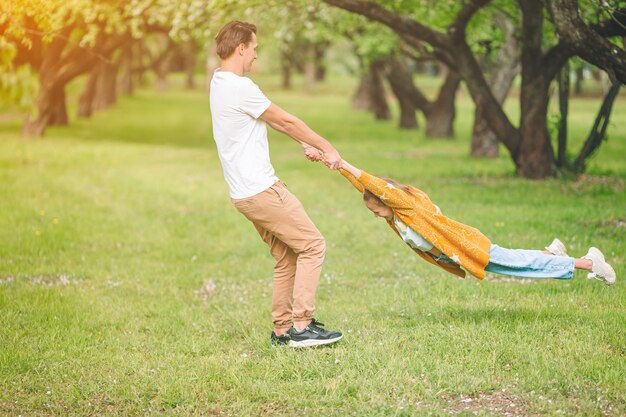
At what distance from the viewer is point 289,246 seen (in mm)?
6684

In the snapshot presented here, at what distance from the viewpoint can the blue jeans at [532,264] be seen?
668cm

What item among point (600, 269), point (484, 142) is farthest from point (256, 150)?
point (484, 142)

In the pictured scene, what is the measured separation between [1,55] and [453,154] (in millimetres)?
18433

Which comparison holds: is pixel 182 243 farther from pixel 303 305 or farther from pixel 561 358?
pixel 561 358

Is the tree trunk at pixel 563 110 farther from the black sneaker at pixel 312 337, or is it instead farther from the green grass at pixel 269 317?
the black sneaker at pixel 312 337

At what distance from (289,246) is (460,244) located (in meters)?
1.33

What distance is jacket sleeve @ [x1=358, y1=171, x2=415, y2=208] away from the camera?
665cm

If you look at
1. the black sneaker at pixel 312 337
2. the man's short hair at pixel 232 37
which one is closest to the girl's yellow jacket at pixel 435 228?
the black sneaker at pixel 312 337

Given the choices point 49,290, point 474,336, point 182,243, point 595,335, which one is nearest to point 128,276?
point 49,290

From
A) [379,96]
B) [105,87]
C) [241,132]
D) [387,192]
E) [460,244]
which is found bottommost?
[105,87]

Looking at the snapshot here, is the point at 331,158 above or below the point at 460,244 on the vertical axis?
above

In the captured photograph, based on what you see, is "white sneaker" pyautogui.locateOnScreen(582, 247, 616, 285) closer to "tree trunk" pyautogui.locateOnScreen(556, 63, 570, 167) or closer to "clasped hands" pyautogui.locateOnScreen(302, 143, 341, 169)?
"clasped hands" pyautogui.locateOnScreen(302, 143, 341, 169)

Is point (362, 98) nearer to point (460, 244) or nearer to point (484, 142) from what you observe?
point (484, 142)

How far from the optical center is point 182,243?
39.5 feet
